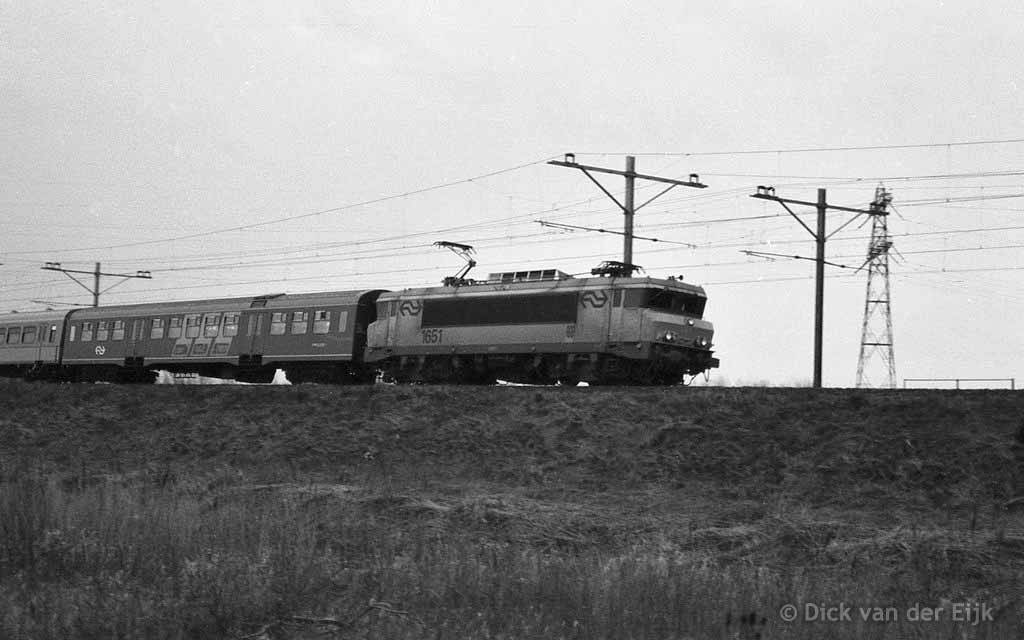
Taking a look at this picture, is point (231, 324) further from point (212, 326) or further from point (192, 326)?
point (192, 326)

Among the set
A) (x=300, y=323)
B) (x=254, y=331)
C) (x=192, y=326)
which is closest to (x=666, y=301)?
(x=300, y=323)

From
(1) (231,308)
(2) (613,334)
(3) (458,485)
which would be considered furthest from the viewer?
(1) (231,308)

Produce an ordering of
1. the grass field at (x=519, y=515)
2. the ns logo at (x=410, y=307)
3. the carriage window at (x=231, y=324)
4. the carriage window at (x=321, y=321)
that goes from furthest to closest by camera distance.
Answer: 1. the carriage window at (x=231, y=324)
2. the carriage window at (x=321, y=321)
3. the ns logo at (x=410, y=307)
4. the grass field at (x=519, y=515)

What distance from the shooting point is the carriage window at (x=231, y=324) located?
3856 centimetres

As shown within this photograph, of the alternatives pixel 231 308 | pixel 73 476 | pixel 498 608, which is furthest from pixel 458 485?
pixel 231 308

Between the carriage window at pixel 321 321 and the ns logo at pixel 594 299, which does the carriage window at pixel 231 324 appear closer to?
the carriage window at pixel 321 321

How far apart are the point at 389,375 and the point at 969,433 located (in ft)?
62.9

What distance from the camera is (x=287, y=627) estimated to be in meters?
9.48

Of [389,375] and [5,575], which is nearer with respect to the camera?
[5,575]

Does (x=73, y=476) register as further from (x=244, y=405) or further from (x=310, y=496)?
(x=244, y=405)

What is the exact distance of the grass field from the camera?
9617mm

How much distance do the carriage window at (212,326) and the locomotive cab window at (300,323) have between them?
13.3ft

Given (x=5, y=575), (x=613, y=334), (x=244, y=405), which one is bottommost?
(x=5, y=575)

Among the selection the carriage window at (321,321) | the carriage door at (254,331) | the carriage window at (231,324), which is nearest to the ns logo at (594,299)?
the carriage window at (321,321)
